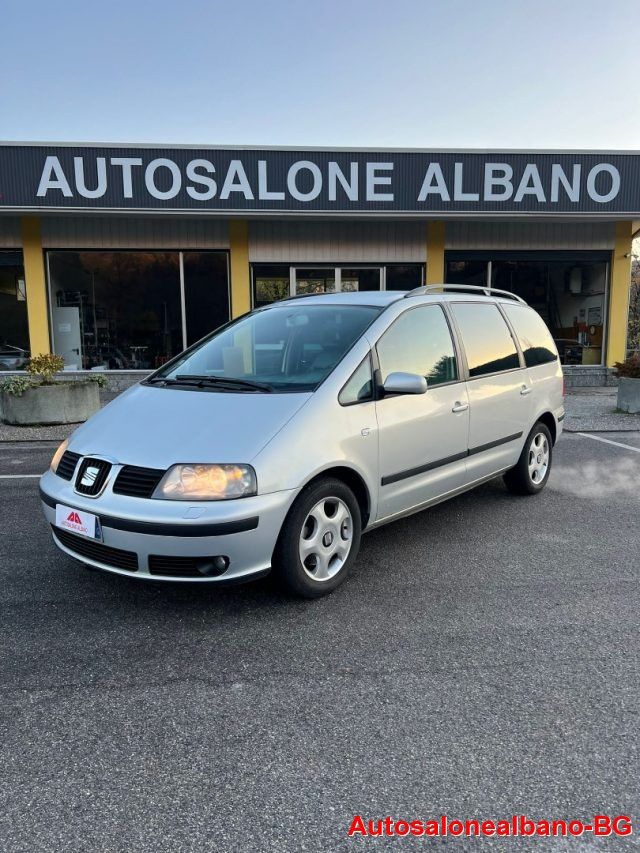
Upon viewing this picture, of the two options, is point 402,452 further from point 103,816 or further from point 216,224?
point 216,224

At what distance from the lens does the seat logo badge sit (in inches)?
131

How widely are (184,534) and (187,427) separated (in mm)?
618

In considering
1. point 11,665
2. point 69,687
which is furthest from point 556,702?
point 11,665

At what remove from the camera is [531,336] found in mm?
5738

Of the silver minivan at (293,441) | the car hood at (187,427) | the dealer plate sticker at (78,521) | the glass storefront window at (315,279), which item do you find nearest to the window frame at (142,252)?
the glass storefront window at (315,279)

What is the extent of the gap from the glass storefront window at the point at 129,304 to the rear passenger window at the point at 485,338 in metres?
9.94

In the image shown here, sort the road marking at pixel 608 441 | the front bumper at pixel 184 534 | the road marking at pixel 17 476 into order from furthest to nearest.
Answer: the road marking at pixel 608 441 → the road marking at pixel 17 476 → the front bumper at pixel 184 534

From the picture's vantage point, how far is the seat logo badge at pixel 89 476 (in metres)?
3.33

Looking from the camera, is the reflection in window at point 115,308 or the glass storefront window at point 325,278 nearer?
the reflection in window at point 115,308

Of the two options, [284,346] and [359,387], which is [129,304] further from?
[359,387]

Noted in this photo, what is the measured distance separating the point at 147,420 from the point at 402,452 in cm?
154

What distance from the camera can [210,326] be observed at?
14609mm

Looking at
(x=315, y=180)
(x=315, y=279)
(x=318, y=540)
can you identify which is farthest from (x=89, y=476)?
(x=315, y=279)

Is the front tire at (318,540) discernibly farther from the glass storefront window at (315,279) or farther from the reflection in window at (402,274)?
the reflection in window at (402,274)
